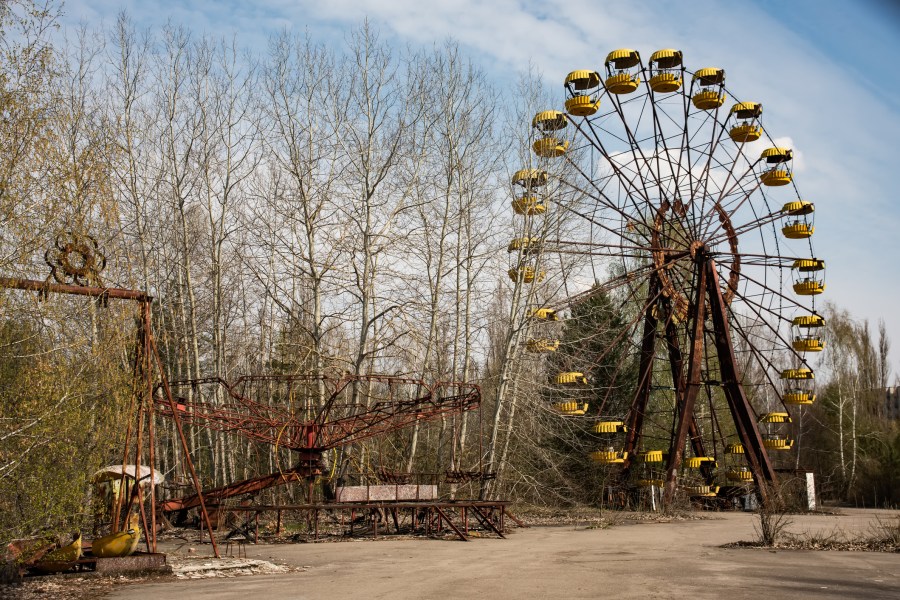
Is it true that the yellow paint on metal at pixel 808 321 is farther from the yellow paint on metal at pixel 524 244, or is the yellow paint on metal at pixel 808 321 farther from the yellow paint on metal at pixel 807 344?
the yellow paint on metal at pixel 524 244

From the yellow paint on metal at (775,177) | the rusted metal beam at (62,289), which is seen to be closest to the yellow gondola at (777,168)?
the yellow paint on metal at (775,177)

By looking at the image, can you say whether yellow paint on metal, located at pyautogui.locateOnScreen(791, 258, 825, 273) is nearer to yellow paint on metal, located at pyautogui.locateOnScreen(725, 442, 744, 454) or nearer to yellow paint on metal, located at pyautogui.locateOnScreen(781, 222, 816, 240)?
yellow paint on metal, located at pyautogui.locateOnScreen(781, 222, 816, 240)

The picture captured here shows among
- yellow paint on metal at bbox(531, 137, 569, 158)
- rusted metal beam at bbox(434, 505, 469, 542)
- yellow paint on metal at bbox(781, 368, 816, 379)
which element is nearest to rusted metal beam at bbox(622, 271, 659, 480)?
yellow paint on metal at bbox(781, 368, 816, 379)

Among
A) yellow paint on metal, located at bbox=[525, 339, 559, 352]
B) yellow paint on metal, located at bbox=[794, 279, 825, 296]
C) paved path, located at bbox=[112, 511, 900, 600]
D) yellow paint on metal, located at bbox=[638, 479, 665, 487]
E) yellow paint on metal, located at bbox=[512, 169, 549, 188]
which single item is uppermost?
yellow paint on metal, located at bbox=[512, 169, 549, 188]

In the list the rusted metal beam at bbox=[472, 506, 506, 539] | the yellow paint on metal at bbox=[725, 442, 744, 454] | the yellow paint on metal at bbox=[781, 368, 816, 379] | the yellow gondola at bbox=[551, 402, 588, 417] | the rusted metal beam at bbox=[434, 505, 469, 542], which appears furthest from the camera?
the yellow paint on metal at bbox=[725, 442, 744, 454]

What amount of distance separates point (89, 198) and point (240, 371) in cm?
2344

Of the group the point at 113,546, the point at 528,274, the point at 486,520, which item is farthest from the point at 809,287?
the point at 113,546

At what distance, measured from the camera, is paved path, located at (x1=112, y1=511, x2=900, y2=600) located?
10461 mm

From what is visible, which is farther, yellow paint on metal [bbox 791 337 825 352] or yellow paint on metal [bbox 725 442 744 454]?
yellow paint on metal [bbox 791 337 825 352]

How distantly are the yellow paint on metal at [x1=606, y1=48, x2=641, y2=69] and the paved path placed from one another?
14026 millimetres

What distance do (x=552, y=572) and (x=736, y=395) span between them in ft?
45.3

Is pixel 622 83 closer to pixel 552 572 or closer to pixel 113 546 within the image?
pixel 552 572

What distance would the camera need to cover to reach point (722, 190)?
89.7 ft

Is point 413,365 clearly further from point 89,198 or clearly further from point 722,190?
point 89,198
